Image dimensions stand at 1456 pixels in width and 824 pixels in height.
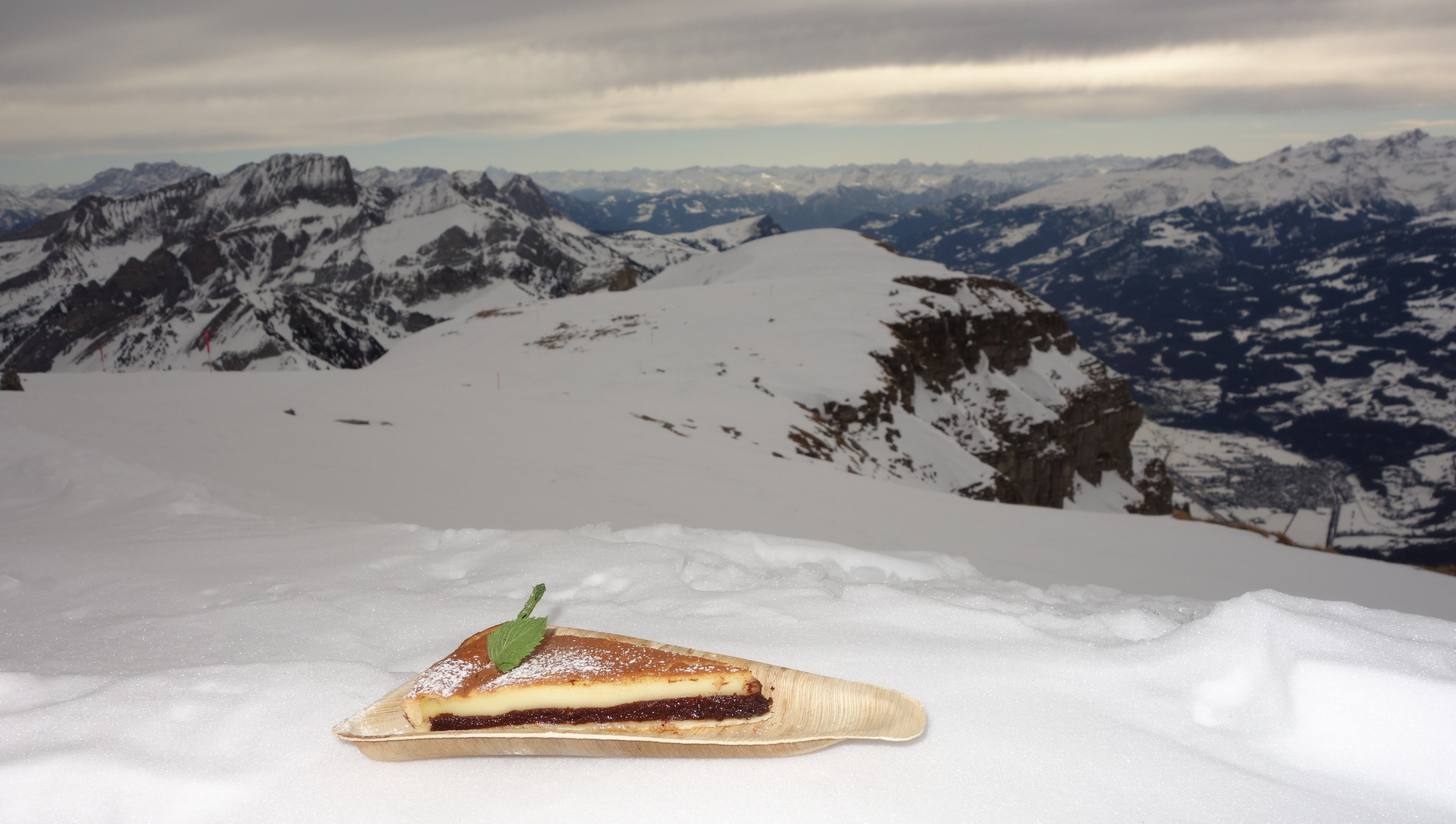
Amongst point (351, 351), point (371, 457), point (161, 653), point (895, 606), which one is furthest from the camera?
point (351, 351)

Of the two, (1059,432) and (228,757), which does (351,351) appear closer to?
(1059,432)

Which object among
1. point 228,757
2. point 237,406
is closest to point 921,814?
point 228,757

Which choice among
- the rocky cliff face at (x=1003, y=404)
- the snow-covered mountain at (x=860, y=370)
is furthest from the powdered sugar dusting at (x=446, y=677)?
the rocky cliff face at (x=1003, y=404)

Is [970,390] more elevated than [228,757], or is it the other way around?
[228,757]

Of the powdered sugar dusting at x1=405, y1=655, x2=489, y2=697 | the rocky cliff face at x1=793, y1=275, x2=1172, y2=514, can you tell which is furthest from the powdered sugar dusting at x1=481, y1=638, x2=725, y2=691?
the rocky cliff face at x1=793, y1=275, x2=1172, y2=514

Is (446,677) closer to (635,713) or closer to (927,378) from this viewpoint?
(635,713)

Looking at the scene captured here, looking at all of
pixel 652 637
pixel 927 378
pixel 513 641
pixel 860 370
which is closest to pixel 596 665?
pixel 513 641
